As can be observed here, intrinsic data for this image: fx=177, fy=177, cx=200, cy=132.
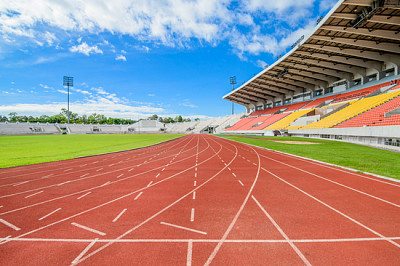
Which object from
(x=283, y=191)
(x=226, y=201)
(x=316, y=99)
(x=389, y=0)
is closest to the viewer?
(x=226, y=201)

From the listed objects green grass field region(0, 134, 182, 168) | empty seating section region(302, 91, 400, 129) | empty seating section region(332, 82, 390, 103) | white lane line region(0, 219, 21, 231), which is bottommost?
white lane line region(0, 219, 21, 231)

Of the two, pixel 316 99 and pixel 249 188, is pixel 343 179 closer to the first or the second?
pixel 249 188

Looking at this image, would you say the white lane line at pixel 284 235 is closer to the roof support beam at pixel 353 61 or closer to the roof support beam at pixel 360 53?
the roof support beam at pixel 360 53

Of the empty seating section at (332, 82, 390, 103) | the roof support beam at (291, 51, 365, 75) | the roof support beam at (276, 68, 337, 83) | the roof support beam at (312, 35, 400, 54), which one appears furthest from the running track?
the roof support beam at (276, 68, 337, 83)

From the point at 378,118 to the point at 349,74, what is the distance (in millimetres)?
21121

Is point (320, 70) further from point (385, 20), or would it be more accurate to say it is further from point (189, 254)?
point (189, 254)

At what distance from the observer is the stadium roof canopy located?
19219 millimetres

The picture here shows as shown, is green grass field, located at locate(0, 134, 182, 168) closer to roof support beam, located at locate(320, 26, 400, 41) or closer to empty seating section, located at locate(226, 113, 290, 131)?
roof support beam, located at locate(320, 26, 400, 41)

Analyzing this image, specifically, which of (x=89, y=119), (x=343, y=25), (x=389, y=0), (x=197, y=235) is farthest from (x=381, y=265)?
(x=89, y=119)

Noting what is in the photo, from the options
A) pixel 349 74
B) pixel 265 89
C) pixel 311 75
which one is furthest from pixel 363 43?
pixel 265 89

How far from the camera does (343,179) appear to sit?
26.6ft

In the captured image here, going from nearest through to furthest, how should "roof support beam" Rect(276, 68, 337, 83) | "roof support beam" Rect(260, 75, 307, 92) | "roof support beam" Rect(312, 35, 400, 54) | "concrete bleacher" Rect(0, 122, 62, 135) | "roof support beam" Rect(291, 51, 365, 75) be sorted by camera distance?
"roof support beam" Rect(312, 35, 400, 54) → "roof support beam" Rect(291, 51, 365, 75) → "roof support beam" Rect(276, 68, 337, 83) → "roof support beam" Rect(260, 75, 307, 92) → "concrete bleacher" Rect(0, 122, 62, 135)

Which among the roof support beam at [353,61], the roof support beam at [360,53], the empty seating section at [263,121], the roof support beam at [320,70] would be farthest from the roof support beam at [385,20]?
the empty seating section at [263,121]

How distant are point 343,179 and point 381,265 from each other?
597 cm
